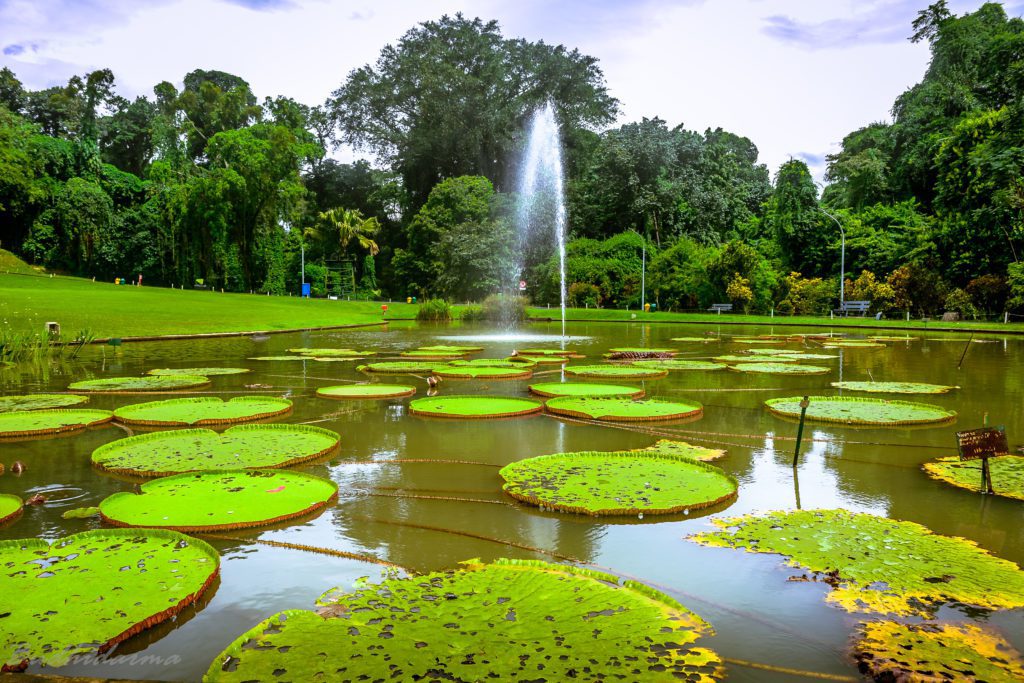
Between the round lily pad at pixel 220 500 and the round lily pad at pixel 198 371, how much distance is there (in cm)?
794

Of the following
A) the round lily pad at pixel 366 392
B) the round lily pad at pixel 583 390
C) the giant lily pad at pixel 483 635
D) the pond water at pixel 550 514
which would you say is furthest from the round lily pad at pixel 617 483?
the round lily pad at pixel 366 392

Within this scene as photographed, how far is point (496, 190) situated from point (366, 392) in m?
50.8

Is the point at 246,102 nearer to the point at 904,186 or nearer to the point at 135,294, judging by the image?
the point at 135,294

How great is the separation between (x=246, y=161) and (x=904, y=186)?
149ft

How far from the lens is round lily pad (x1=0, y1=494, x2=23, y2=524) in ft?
15.4

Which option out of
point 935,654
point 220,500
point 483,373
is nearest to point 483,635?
point 935,654

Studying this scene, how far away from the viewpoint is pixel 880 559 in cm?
398

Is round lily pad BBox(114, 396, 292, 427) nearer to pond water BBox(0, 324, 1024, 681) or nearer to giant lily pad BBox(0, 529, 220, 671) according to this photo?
pond water BBox(0, 324, 1024, 681)

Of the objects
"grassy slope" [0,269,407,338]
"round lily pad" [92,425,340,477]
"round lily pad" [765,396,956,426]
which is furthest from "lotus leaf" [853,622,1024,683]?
"grassy slope" [0,269,407,338]

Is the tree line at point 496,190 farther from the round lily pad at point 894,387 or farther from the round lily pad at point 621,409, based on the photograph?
the round lily pad at point 621,409

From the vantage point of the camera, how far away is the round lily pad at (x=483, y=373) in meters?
12.8

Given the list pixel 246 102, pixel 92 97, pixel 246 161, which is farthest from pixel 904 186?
pixel 92 97

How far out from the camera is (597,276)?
48.4m

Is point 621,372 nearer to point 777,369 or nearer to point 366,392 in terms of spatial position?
point 777,369
